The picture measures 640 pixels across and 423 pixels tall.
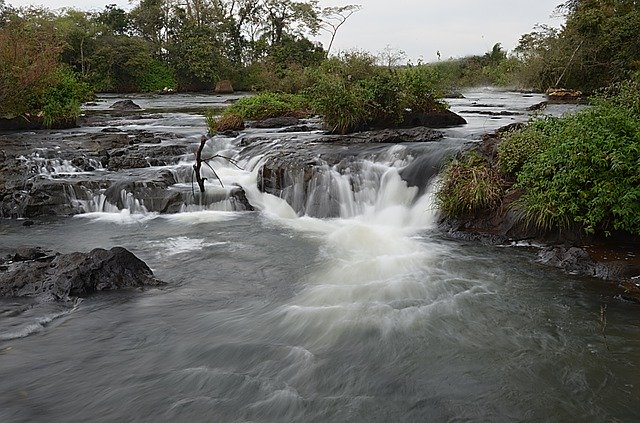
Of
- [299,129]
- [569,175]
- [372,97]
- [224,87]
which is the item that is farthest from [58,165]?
[224,87]

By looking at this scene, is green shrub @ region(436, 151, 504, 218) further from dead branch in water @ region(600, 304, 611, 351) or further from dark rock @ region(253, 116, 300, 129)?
dark rock @ region(253, 116, 300, 129)

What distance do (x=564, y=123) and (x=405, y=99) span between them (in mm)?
7031

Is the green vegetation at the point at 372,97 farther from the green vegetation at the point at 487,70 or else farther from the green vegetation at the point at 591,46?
the green vegetation at the point at 487,70

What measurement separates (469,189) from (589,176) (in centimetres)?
210

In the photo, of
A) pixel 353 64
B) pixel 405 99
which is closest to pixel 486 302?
pixel 405 99

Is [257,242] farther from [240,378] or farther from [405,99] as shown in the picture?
[405,99]

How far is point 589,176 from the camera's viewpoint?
25.5ft

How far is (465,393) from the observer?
466 centimetres

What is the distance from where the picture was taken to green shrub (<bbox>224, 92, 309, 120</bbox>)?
20.3 metres

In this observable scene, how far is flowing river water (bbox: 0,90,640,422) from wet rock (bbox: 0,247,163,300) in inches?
9.2

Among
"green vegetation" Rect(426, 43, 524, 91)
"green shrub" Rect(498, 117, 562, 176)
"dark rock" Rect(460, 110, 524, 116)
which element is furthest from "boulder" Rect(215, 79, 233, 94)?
"green shrub" Rect(498, 117, 562, 176)

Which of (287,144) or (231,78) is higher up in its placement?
(231,78)

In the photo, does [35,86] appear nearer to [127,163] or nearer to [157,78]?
[127,163]

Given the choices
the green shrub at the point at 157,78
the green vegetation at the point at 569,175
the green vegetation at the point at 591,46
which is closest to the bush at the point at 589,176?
the green vegetation at the point at 569,175
